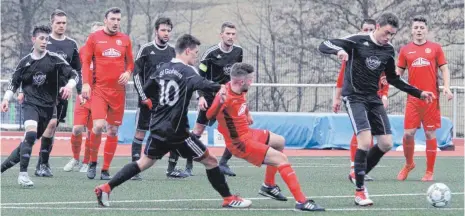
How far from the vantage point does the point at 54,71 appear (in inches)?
513

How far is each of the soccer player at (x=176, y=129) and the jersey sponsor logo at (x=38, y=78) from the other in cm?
278

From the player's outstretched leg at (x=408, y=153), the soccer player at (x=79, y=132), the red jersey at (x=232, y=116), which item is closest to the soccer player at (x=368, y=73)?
the red jersey at (x=232, y=116)

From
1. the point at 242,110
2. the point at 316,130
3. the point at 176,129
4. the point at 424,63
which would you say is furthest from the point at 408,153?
the point at 316,130

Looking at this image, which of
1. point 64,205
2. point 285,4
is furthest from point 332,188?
point 285,4

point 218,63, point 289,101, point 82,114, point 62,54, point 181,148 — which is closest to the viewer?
point 181,148

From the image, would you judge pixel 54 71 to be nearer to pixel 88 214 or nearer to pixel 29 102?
pixel 29 102

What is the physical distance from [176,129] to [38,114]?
301cm

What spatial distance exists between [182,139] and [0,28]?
26.1 m

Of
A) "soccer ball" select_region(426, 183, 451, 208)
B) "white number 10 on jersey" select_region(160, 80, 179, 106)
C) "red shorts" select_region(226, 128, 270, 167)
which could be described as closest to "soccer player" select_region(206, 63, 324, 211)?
"red shorts" select_region(226, 128, 270, 167)

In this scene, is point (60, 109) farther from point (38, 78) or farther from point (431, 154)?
point (431, 154)

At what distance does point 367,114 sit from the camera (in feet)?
38.1

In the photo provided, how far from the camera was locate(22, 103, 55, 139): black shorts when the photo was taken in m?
12.7

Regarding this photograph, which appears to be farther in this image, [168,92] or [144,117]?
[144,117]

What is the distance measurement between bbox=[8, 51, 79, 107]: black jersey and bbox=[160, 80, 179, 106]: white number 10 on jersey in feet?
9.31
